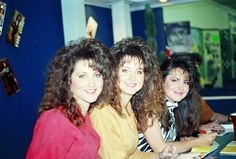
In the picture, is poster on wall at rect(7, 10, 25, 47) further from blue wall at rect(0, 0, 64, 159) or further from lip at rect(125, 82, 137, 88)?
lip at rect(125, 82, 137, 88)

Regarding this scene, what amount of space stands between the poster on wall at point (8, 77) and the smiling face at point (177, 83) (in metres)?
1.29

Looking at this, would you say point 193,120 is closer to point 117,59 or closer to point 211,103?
point 117,59

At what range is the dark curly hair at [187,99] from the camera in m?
1.91

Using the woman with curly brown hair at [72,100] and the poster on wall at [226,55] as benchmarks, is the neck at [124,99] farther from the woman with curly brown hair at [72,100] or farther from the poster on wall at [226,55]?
the poster on wall at [226,55]

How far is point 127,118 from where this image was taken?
156 cm

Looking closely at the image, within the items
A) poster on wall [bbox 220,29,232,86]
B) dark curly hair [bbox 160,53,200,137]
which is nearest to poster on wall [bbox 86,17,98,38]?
poster on wall [bbox 220,29,232,86]

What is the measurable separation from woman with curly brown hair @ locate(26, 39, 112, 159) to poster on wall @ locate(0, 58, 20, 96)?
1.22 metres

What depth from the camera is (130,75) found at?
1578mm

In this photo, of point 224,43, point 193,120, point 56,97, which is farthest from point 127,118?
point 224,43

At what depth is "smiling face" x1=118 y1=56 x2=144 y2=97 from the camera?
5.16ft

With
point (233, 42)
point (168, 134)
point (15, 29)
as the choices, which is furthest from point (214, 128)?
point (233, 42)

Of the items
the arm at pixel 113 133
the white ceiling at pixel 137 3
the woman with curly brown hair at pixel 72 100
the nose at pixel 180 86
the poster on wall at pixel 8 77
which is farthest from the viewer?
the white ceiling at pixel 137 3

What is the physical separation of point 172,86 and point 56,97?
0.81 metres

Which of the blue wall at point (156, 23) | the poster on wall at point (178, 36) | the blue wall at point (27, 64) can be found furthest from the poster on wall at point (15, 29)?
the poster on wall at point (178, 36)
